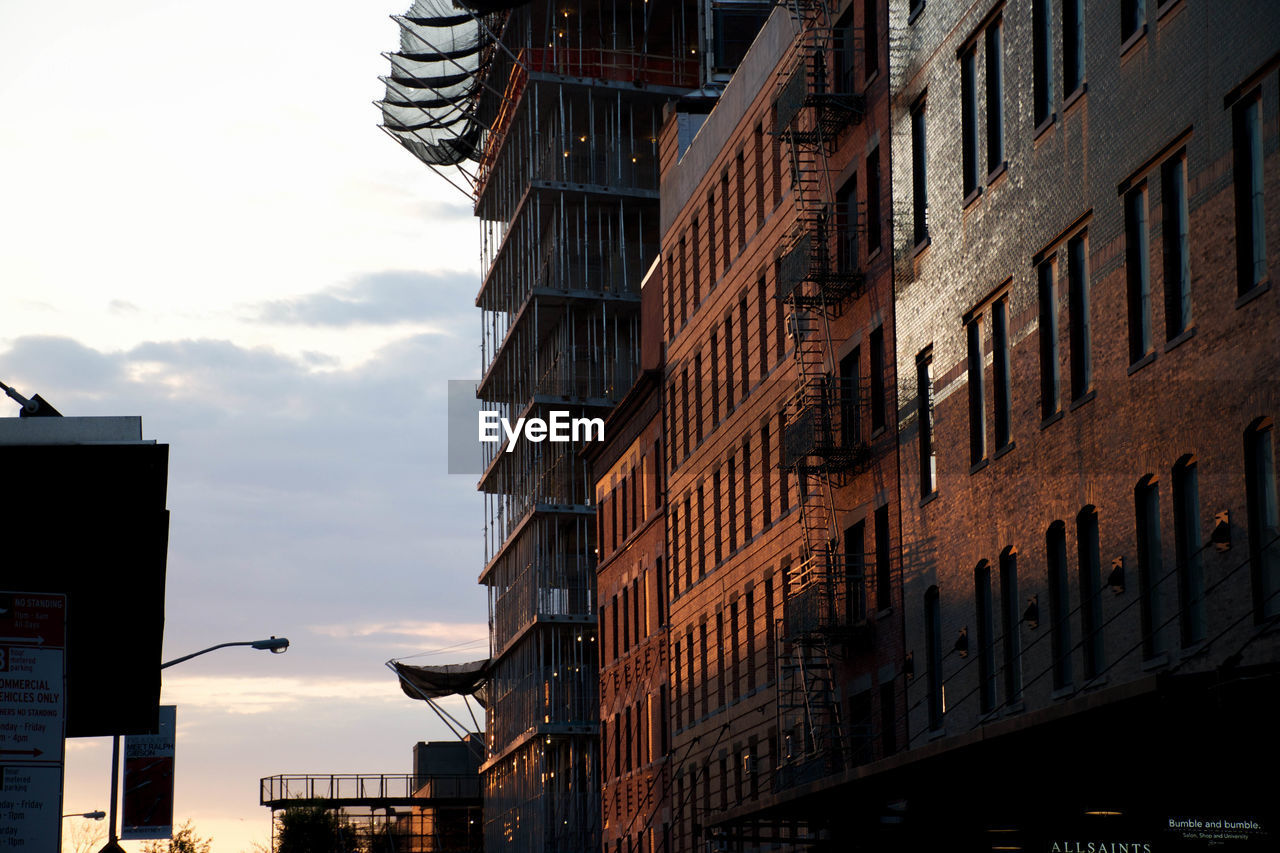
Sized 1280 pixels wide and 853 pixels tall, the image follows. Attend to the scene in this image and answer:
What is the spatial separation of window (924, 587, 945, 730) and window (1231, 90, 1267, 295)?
13.6 meters

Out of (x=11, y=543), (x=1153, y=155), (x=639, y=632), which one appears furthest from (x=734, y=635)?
(x=11, y=543)

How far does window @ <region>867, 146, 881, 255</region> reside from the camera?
42.7 metres

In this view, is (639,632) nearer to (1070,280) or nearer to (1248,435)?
(1070,280)

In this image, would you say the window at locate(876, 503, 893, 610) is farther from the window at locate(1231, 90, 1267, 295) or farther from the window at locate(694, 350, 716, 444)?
the window at locate(1231, 90, 1267, 295)

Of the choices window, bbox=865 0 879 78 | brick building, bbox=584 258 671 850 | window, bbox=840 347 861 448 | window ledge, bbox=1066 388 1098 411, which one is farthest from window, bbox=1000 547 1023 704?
brick building, bbox=584 258 671 850

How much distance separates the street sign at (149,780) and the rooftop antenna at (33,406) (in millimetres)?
21039

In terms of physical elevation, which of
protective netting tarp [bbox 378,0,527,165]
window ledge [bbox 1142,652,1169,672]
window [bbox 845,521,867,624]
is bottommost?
window ledge [bbox 1142,652,1169,672]

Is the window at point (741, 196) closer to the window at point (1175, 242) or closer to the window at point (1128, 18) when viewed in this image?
the window at point (1128, 18)

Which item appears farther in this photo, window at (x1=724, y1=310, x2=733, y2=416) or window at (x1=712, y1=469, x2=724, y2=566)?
window at (x1=712, y1=469, x2=724, y2=566)

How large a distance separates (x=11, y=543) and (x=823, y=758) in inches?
1047

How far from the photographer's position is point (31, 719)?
14531mm

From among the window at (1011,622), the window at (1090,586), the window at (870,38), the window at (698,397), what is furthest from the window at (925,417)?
the window at (698,397)

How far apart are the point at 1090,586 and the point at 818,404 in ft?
46.2

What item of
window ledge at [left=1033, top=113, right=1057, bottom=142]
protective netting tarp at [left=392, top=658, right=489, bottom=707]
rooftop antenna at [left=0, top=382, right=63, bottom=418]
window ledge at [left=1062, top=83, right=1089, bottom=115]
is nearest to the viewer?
rooftop antenna at [left=0, top=382, right=63, bottom=418]
